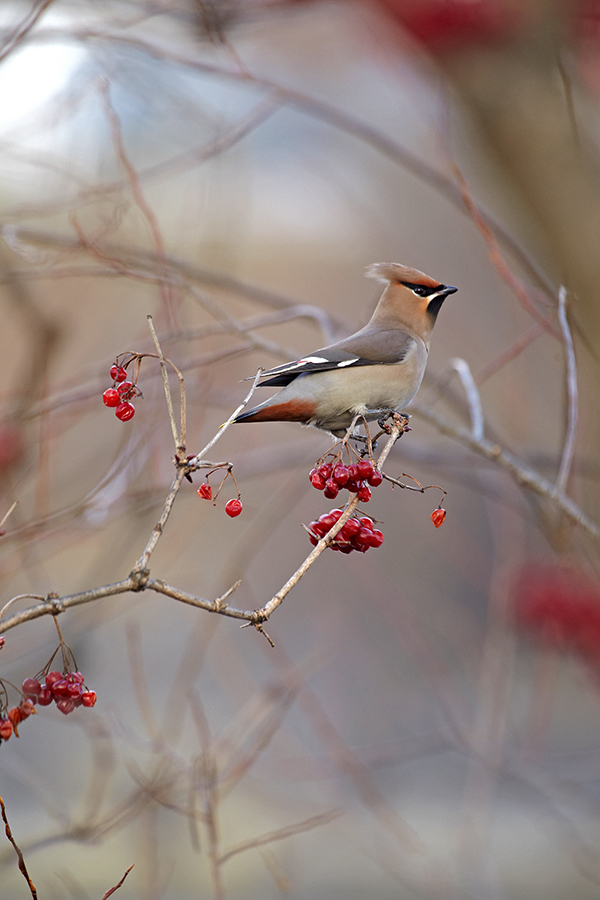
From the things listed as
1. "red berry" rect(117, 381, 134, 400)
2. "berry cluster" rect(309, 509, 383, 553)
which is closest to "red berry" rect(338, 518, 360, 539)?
"berry cluster" rect(309, 509, 383, 553)

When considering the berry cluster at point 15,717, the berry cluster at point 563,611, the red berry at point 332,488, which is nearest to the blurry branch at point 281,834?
the berry cluster at point 15,717

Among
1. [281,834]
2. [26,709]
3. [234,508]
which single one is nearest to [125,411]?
[234,508]

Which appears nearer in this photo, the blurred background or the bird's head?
the bird's head

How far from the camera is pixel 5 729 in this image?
103 centimetres

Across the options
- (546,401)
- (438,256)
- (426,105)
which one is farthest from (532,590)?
(438,256)

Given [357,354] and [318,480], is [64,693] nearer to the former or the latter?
[318,480]

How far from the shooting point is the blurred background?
226 cm

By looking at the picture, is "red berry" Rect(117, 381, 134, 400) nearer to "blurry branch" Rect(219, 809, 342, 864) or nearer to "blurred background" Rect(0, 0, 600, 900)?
"blurred background" Rect(0, 0, 600, 900)

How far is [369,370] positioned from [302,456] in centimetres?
109

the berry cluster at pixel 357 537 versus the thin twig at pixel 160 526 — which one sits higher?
the berry cluster at pixel 357 537

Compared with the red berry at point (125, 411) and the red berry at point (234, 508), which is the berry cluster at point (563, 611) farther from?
the red berry at point (125, 411)

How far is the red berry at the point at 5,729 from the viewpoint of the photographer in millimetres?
1021

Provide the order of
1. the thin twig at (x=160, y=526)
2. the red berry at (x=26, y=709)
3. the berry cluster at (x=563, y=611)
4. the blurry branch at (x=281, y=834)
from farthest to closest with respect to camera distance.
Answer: the berry cluster at (x=563, y=611) → the blurry branch at (x=281, y=834) → the red berry at (x=26, y=709) → the thin twig at (x=160, y=526)

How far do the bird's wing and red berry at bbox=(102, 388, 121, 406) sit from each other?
0.88 ft
